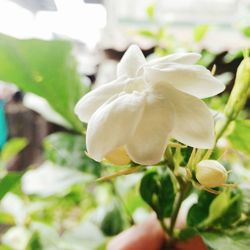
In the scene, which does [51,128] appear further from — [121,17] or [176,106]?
[121,17]

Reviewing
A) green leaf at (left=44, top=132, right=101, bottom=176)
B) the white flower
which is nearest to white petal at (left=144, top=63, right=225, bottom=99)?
the white flower

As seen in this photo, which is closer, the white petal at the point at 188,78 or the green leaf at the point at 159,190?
the white petal at the point at 188,78

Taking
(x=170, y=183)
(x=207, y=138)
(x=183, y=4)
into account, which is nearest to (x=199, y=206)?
(x=170, y=183)

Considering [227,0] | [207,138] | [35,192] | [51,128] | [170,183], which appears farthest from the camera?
[227,0]

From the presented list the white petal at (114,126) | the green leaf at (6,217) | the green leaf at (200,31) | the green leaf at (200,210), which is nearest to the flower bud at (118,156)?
the white petal at (114,126)

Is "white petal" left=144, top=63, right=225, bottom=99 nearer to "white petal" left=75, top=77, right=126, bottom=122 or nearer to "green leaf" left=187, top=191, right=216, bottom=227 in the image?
"white petal" left=75, top=77, right=126, bottom=122

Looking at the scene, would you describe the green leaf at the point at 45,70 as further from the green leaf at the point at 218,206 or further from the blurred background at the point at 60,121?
the green leaf at the point at 218,206

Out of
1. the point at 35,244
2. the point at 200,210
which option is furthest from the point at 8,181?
the point at 200,210
